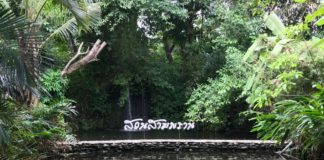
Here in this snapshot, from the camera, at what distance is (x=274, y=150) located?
353 inches

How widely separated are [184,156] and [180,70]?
8.63 meters

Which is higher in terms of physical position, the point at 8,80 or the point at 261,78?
the point at 261,78

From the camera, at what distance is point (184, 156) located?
8742 mm

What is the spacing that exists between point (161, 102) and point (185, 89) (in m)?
1.21

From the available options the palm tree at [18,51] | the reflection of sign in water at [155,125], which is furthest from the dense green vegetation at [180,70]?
the palm tree at [18,51]

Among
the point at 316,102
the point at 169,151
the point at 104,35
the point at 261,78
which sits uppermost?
the point at 104,35

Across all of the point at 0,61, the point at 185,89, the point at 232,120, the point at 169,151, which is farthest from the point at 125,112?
the point at 0,61

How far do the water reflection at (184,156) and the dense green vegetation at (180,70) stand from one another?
2.68ft

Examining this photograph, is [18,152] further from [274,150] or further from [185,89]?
[185,89]

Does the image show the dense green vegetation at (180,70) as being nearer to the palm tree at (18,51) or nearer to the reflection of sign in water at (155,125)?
the reflection of sign in water at (155,125)

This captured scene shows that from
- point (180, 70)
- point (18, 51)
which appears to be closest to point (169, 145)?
point (18, 51)

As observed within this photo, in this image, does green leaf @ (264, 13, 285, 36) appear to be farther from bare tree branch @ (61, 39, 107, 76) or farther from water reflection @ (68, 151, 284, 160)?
bare tree branch @ (61, 39, 107, 76)

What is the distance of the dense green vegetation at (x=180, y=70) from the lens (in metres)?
6.40

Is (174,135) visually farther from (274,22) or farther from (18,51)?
(18,51)
